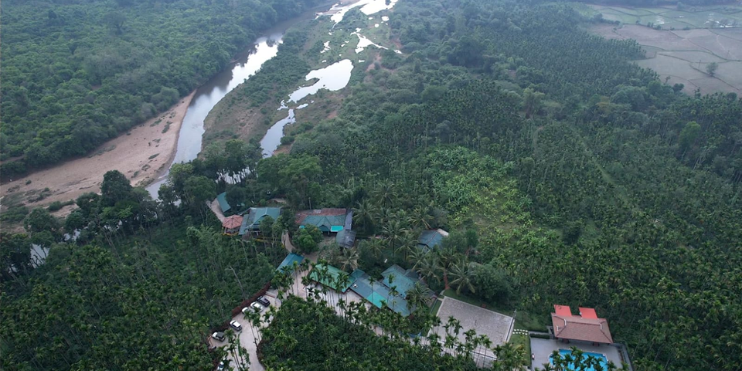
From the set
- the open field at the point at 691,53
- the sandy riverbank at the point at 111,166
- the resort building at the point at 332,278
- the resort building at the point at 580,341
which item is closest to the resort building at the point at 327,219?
the resort building at the point at 332,278

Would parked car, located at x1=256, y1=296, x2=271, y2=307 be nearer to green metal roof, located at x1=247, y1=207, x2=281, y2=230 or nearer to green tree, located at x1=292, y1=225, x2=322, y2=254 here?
green tree, located at x1=292, y1=225, x2=322, y2=254

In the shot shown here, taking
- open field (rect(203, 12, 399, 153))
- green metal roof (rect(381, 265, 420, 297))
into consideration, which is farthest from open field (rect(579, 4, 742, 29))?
green metal roof (rect(381, 265, 420, 297))

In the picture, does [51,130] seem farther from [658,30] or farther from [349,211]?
[658,30]

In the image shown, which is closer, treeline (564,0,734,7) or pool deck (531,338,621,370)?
pool deck (531,338,621,370)

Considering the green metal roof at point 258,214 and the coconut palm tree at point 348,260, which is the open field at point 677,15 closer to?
the green metal roof at point 258,214

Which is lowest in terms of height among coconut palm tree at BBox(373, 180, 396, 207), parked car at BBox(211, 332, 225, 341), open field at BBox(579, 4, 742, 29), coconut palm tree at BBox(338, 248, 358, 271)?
parked car at BBox(211, 332, 225, 341)

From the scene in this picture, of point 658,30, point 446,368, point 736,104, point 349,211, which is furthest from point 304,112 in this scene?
point 658,30

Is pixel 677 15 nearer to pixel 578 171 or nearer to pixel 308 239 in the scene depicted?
pixel 578 171
